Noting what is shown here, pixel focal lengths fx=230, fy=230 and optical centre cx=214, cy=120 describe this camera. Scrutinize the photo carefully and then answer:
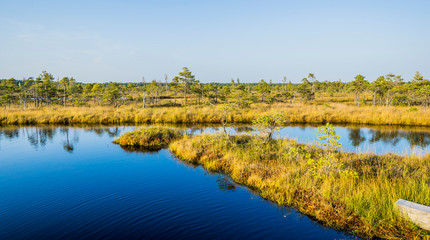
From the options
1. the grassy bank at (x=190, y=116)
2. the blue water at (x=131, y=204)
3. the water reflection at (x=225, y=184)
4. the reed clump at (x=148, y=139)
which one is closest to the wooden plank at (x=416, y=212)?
the blue water at (x=131, y=204)

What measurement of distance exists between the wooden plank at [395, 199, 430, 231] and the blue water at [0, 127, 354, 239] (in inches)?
71.6

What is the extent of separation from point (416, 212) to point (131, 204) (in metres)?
8.90

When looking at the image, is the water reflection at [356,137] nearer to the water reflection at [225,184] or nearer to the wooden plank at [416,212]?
the water reflection at [225,184]

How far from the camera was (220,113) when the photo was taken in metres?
32.5

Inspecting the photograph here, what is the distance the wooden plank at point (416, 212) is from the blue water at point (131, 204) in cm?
182

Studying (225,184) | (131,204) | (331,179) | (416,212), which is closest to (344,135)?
(331,179)

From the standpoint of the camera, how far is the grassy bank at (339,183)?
21.7 feet

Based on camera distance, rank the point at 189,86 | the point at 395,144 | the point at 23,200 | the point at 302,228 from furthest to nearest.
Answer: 1. the point at 189,86
2. the point at 395,144
3. the point at 23,200
4. the point at 302,228

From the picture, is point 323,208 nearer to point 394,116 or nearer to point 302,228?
point 302,228

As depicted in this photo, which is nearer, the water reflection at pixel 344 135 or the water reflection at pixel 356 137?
the water reflection at pixel 344 135

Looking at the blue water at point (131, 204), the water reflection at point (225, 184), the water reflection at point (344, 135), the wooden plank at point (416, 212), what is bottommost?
the blue water at point (131, 204)

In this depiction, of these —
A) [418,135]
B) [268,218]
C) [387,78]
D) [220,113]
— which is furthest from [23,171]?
[387,78]

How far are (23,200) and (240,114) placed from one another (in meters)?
25.4

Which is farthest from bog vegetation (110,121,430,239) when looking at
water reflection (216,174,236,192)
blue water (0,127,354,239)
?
blue water (0,127,354,239)
